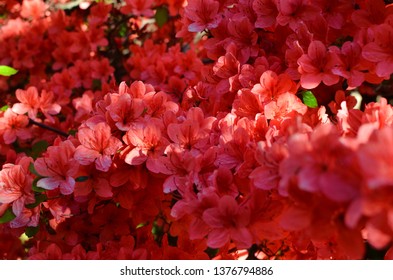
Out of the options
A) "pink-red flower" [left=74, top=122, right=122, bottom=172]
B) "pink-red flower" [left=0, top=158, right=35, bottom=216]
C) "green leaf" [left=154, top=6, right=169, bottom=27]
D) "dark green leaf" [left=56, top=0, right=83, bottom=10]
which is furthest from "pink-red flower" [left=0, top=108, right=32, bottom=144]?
"dark green leaf" [left=56, top=0, right=83, bottom=10]

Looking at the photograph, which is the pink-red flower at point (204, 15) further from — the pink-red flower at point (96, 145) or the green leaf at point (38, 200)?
the green leaf at point (38, 200)

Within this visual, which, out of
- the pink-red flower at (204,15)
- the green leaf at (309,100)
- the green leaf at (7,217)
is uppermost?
the pink-red flower at (204,15)

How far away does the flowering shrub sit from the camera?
2.27ft

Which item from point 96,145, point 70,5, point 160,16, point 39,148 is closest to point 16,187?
point 96,145

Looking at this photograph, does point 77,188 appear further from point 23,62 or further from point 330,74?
point 23,62

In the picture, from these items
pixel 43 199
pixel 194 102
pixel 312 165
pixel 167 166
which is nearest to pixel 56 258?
pixel 43 199

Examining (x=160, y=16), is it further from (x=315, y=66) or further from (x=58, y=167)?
(x=58, y=167)

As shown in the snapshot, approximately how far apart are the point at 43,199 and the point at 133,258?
10.2 inches

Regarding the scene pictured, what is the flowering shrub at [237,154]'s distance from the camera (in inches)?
27.3

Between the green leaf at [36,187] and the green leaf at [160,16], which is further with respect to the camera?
the green leaf at [160,16]

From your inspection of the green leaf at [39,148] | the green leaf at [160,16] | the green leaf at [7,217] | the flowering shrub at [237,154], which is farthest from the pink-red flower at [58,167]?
the green leaf at [160,16]
